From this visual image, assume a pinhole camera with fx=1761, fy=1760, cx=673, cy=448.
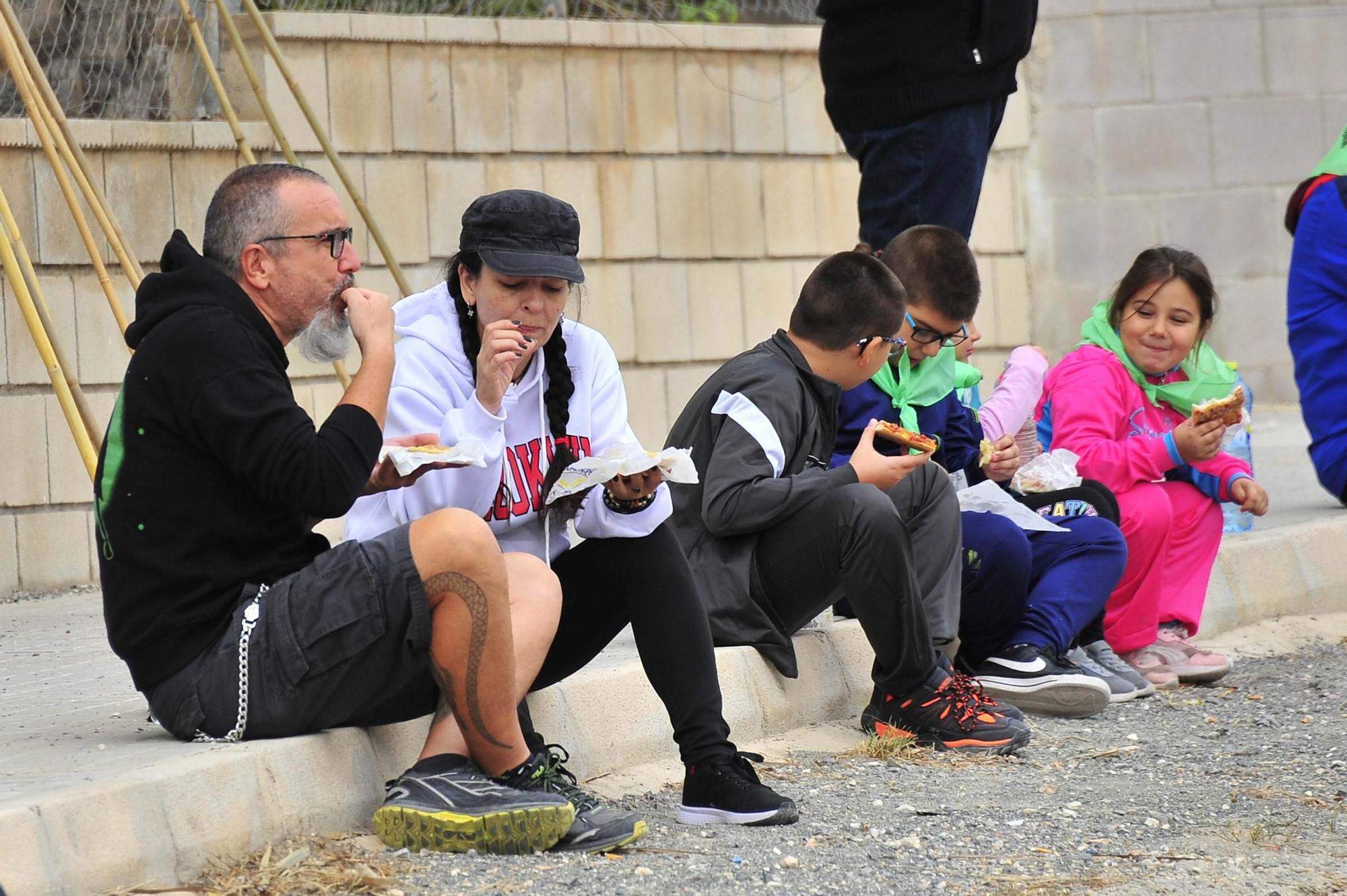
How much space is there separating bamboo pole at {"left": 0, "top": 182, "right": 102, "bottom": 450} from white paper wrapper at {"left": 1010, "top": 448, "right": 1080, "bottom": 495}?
261cm

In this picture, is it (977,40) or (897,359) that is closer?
(897,359)

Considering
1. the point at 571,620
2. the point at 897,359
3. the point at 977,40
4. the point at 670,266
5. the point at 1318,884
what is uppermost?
the point at 977,40

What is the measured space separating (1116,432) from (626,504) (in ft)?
7.95

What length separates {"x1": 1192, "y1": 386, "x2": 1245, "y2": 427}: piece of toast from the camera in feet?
16.9

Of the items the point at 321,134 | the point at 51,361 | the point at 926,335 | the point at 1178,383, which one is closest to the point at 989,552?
the point at 926,335

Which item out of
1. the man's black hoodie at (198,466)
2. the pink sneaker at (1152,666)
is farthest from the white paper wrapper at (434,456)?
the pink sneaker at (1152,666)

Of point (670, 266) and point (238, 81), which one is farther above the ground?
point (238, 81)

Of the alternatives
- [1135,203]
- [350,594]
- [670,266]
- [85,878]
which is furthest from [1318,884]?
[1135,203]

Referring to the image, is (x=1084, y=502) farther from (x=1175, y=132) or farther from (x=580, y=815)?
(x=1175, y=132)

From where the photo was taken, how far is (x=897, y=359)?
4.82 m

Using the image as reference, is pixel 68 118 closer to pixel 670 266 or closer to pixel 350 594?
pixel 670 266

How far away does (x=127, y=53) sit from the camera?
257 inches

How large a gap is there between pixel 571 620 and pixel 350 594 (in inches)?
27.2

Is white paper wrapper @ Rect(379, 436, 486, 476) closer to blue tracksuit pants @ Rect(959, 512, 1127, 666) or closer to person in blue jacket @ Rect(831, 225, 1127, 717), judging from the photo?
person in blue jacket @ Rect(831, 225, 1127, 717)
